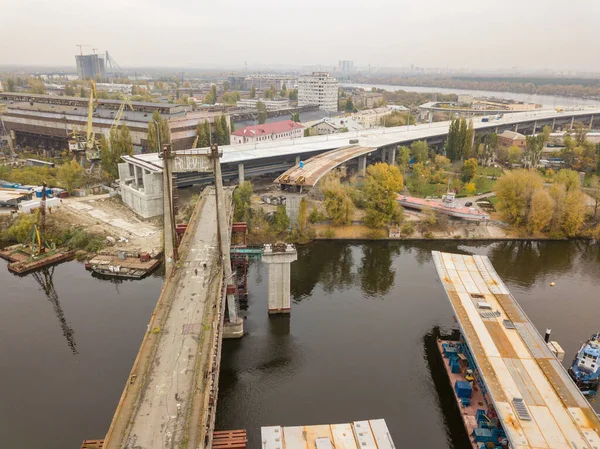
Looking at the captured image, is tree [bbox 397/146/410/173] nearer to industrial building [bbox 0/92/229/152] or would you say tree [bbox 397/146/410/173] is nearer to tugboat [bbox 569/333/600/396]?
industrial building [bbox 0/92/229/152]

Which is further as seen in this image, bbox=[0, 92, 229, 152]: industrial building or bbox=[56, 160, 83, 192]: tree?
A: bbox=[0, 92, 229, 152]: industrial building

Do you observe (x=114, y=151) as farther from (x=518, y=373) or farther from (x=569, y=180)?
(x=569, y=180)

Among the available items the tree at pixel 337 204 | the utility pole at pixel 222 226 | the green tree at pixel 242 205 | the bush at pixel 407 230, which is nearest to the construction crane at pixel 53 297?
the utility pole at pixel 222 226

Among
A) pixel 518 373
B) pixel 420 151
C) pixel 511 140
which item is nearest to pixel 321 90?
pixel 511 140

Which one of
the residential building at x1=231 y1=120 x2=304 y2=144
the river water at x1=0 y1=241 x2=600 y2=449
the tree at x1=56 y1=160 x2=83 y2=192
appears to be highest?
the residential building at x1=231 y1=120 x2=304 y2=144

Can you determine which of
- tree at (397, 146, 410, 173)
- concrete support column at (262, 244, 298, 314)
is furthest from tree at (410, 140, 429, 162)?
concrete support column at (262, 244, 298, 314)

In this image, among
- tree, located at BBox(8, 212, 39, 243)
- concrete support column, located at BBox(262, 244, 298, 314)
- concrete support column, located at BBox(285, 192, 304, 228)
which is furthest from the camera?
concrete support column, located at BBox(285, 192, 304, 228)
